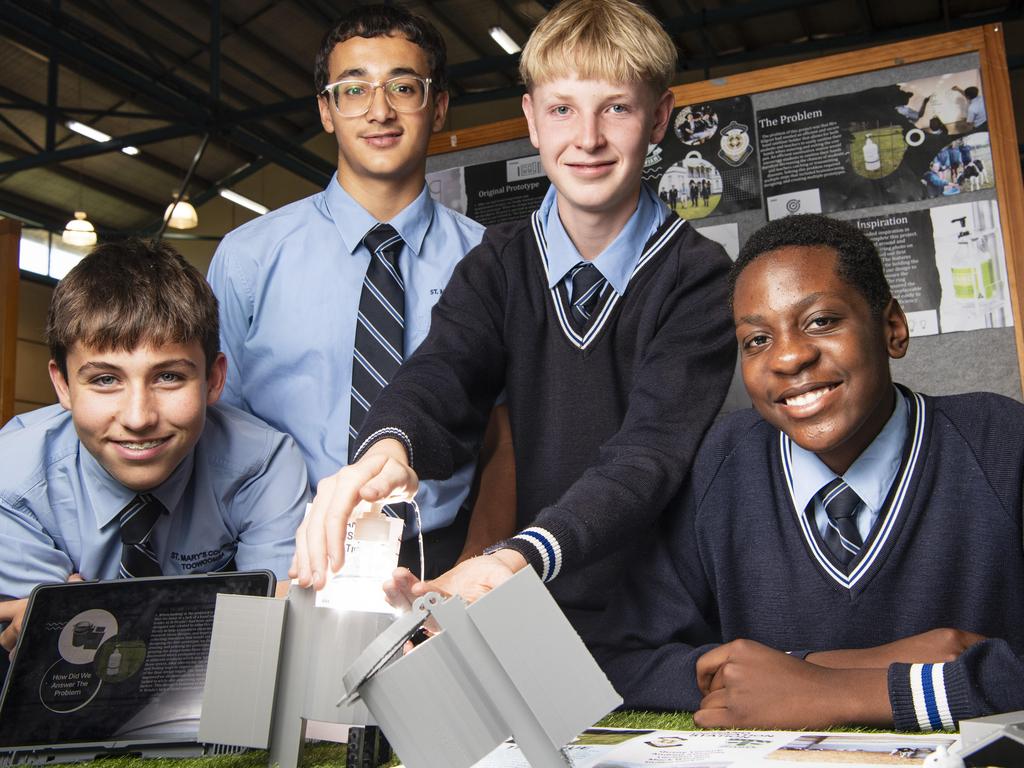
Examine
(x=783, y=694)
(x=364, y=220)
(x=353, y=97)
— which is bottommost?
(x=783, y=694)

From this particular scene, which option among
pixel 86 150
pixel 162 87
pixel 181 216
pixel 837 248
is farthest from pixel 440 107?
pixel 86 150

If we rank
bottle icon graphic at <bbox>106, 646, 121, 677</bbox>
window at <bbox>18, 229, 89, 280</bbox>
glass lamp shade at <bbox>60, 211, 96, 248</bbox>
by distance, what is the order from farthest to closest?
Result: window at <bbox>18, 229, 89, 280</bbox> → glass lamp shade at <bbox>60, 211, 96, 248</bbox> → bottle icon graphic at <bbox>106, 646, 121, 677</bbox>

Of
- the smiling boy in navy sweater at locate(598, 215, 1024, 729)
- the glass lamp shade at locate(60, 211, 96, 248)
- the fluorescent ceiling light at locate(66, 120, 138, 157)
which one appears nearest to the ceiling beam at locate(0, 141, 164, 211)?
the fluorescent ceiling light at locate(66, 120, 138, 157)

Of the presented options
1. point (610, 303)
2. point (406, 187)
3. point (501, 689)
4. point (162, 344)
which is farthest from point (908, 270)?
point (501, 689)

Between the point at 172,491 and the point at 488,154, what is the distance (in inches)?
60.2

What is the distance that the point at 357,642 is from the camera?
98 centimetres

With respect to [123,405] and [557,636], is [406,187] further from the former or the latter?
[557,636]

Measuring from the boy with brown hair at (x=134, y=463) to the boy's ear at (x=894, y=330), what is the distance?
0.95 metres

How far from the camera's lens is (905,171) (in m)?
2.24

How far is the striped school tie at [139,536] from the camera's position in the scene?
1.51 m

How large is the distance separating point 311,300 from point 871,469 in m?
1.04

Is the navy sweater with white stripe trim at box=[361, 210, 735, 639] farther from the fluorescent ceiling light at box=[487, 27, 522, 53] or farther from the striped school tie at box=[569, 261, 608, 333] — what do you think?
the fluorescent ceiling light at box=[487, 27, 522, 53]

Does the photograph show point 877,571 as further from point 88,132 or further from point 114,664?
point 88,132

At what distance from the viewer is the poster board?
215cm
